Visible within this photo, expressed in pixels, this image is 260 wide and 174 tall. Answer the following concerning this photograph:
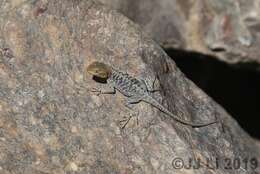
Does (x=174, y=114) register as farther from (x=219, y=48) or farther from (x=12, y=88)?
(x=219, y=48)

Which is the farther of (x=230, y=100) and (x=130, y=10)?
(x=230, y=100)

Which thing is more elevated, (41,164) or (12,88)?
(12,88)

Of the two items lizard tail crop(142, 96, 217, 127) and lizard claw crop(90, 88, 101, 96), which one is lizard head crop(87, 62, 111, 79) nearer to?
lizard claw crop(90, 88, 101, 96)

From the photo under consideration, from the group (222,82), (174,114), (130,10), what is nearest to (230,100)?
(222,82)

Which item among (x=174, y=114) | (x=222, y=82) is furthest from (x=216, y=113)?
(x=222, y=82)

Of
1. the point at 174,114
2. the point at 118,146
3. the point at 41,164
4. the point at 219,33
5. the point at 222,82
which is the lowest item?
the point at 41,164

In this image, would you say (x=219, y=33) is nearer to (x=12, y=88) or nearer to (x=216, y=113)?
(x=216, y=113)

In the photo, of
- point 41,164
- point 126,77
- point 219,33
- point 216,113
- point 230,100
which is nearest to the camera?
point 41,164

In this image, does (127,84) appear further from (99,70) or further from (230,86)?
(230,86)

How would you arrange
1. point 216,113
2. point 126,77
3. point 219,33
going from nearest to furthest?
1. point 126,77
2. point 216,113
3. point 219,33

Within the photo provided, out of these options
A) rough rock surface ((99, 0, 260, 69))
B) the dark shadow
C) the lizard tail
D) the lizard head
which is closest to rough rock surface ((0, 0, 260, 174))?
the lizard tail
